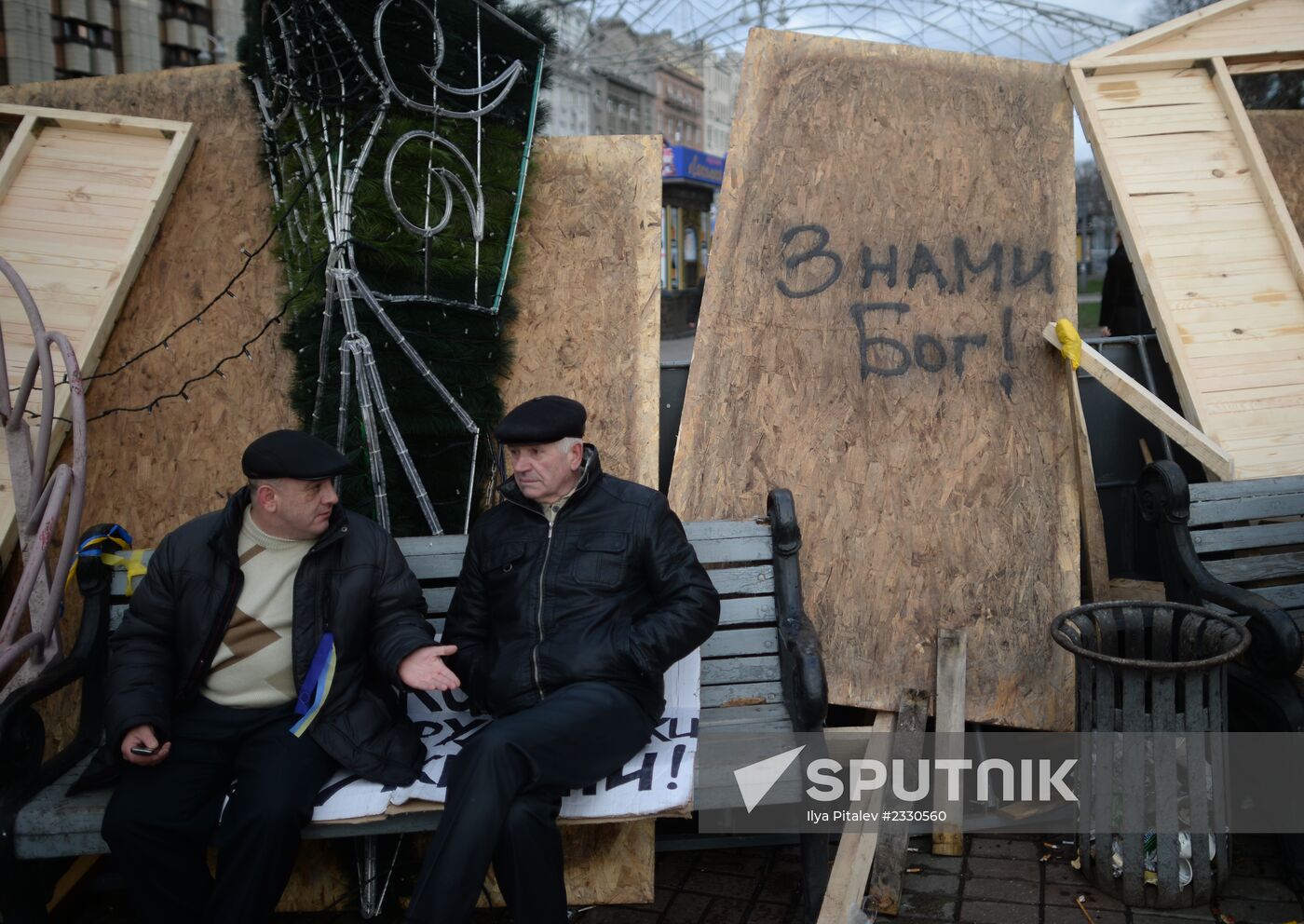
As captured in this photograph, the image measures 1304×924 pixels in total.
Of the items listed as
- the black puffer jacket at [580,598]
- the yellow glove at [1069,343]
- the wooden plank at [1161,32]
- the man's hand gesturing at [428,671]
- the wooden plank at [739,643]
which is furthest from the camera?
the wooden plank at [1161,32]

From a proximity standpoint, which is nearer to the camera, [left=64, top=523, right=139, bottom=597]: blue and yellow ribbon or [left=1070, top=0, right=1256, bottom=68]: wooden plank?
[left=64, top=523, right=139, bottom=597]: blue and yellow ribbon

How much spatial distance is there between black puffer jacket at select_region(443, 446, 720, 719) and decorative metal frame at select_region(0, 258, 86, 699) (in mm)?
1367

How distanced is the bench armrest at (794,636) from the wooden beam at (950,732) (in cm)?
50

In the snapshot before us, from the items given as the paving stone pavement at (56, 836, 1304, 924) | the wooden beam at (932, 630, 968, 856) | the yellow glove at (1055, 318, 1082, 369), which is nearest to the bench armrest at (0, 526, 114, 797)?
the paving stone pavement at (56, 836, 1304, 924)

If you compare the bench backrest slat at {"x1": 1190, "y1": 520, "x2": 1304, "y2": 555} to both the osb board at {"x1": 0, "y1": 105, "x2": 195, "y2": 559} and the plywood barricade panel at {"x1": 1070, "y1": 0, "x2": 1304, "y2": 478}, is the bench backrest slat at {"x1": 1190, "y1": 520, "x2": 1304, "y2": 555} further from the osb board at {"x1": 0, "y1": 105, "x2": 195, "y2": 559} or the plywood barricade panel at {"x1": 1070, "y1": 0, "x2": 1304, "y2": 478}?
the osb board at {"x1": 0, "y1": 105, "x2": 195, "y2": 559}

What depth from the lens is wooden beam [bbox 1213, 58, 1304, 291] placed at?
487cm

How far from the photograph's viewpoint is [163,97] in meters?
4.89

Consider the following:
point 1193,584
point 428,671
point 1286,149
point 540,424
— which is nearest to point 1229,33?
point 1286,149

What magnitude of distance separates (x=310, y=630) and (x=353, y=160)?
1.80 m

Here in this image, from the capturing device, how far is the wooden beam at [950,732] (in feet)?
12.7

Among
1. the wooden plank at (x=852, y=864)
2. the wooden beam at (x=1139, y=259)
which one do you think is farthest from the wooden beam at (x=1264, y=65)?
the wooden plank at (x=852, y=864)

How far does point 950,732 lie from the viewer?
395cm

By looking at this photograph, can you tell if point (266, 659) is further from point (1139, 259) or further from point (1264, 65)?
point (1264, 65)

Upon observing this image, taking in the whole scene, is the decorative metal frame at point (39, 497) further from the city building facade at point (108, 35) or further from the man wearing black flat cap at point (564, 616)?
the city building facade at point (108, 35)
